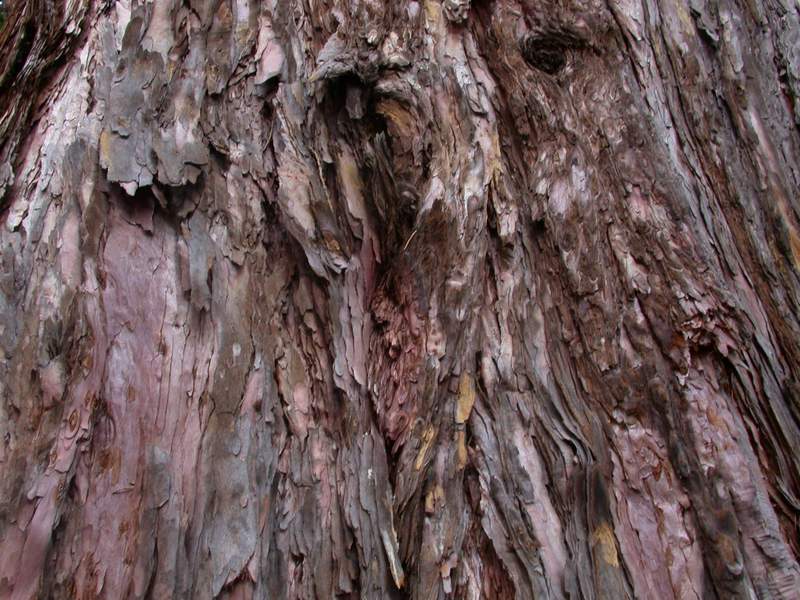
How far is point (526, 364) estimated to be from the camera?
5.49 ft

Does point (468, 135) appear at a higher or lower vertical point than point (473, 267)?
higher

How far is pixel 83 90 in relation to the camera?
1.86 metres

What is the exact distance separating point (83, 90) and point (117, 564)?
124 cm

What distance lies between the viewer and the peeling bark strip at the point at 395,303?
1.45 m

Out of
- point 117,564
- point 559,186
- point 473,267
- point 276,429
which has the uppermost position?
point 559,186

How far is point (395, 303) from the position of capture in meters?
1.81

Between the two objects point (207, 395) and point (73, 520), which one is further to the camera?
point (207, 395)

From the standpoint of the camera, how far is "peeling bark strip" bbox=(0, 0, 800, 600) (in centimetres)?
145

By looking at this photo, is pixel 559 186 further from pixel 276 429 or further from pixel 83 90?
pixel 83 90

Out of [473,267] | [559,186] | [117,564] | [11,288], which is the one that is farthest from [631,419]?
[11,288]

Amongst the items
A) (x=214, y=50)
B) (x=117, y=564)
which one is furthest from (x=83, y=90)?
(x=117, y=564)

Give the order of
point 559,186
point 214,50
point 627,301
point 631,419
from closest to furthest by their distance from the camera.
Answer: point 631,419 < point 627,301 < point 559,186 < point 214,50

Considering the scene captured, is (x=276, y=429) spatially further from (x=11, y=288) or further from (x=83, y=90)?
(x=83, y=90)

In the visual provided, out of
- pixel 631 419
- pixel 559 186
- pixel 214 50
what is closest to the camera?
pixel 631 419
